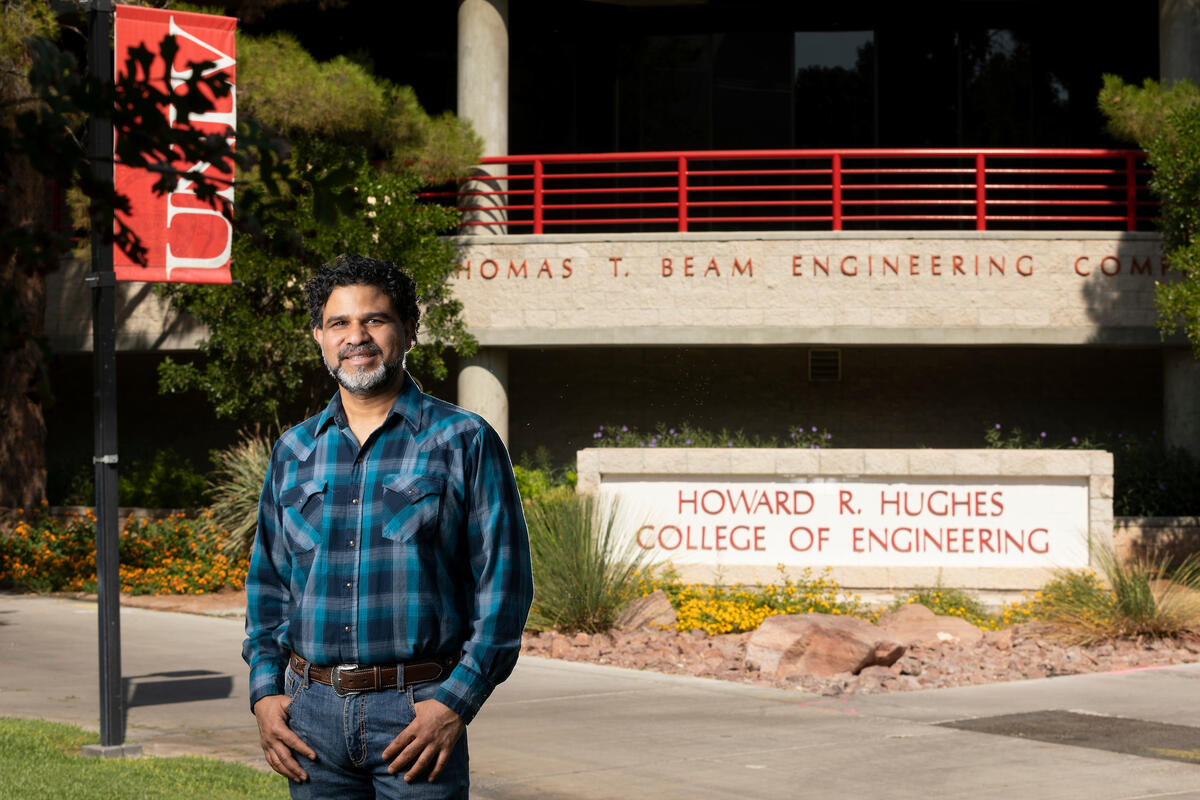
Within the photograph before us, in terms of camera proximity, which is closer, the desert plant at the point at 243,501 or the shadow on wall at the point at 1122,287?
the desert plant at the point at 243,501

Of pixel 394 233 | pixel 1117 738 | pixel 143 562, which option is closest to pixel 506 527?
pixel 1117 738

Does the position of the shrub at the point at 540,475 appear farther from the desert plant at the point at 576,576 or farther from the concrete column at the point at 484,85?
the concrete column at the point at 484,85

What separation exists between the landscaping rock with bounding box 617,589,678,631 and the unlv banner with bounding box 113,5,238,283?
4.56 metres

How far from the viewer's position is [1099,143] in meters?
24.6

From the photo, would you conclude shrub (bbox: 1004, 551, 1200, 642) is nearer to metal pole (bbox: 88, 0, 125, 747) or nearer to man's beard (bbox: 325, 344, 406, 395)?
metal pole (bbox: 88, 0, 125, 747)

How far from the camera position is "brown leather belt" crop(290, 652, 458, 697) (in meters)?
3.57

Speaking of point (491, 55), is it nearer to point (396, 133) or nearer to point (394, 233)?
point (396, 133)

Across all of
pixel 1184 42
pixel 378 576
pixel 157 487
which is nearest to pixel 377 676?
pixel 378 576

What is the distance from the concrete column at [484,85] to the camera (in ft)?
64.3

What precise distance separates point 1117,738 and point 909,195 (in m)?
16.8

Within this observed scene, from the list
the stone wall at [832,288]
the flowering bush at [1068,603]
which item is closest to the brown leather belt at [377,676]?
the flowering bush at [1068,603]

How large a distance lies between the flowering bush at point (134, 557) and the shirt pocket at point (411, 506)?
13573 mm

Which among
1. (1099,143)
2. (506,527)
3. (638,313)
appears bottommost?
(506,527)

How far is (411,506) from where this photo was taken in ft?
11.9
